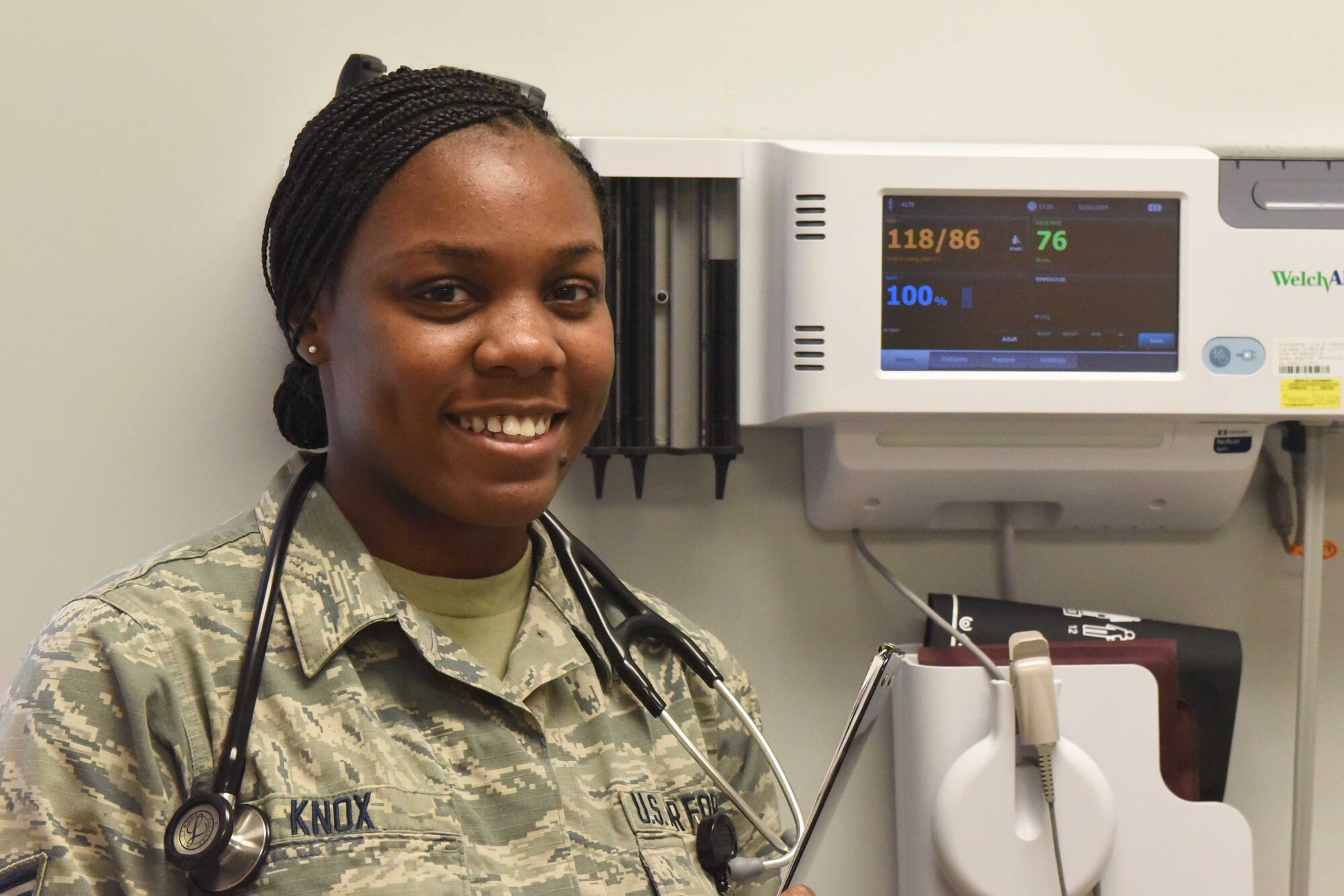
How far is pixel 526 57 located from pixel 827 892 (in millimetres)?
801

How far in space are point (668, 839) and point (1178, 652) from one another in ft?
1.68

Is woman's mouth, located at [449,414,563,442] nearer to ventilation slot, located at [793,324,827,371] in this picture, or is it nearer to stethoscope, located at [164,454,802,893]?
stethoscope, located at [164,454,802,893]

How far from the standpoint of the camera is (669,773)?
995 millimetres

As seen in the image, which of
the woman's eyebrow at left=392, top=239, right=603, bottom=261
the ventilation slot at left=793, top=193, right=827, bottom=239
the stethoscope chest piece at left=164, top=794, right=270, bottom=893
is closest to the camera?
the stethoscope chest piece at left=164, top=794, right=270, bottom=893

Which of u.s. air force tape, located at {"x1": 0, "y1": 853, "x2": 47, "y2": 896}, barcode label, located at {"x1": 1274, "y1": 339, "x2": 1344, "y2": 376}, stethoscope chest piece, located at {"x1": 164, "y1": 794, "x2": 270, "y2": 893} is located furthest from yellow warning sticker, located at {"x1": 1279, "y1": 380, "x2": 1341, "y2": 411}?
u.s. air force tape, located at {"x1": 0, "y1": 853, "x2": 47, "y2": 896}

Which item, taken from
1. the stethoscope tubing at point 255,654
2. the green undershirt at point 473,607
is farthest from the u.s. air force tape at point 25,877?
the green undershirt at point 473,607

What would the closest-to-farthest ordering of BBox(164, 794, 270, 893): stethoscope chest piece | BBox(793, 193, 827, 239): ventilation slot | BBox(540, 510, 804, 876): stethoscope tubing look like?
BBox(164, 794, 270, 893): stethoscope chest piece
BBox(540, 510, 804, 876): stethoscope tubing
BBox(793, 193, 827, 239): ventilation slot

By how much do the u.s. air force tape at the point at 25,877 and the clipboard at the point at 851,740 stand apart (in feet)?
1.71

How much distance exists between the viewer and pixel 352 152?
34.7 inches

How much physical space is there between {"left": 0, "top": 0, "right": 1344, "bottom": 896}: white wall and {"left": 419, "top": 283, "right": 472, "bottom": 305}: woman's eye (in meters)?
0.32

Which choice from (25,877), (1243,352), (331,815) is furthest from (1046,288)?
(25,877)

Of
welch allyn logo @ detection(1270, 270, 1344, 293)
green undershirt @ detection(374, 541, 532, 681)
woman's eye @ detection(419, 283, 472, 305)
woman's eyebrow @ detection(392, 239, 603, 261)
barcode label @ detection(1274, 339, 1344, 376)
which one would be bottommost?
green undershirt @ detection(374, 541, 532, 681)

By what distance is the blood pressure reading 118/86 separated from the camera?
109 centimetres

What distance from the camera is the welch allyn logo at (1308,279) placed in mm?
1098
